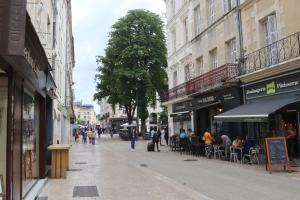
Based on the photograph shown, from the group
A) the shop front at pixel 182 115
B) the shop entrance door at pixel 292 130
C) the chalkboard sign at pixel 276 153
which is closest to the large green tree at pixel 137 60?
the shop front at pixel 182 115

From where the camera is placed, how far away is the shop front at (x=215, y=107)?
21469 millimetres

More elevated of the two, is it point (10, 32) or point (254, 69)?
point (254, 69)

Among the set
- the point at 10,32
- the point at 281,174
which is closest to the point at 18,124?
the point at 10,32

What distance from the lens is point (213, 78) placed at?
2389 centimetres

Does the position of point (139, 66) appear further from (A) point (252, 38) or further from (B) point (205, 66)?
(A) point (252, 38)

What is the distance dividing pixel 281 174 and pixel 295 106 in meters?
3.03

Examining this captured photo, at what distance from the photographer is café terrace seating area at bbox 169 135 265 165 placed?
17.4 m

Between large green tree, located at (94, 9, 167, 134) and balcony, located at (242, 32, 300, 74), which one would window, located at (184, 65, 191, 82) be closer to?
balcony, located at (242, 32, 300, 74)

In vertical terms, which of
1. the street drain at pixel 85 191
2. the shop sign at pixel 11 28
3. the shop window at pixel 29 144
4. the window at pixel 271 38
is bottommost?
the street drain at pixel 85 191

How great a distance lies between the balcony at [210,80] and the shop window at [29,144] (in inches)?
479

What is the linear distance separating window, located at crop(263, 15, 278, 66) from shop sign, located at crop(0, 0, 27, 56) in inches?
554

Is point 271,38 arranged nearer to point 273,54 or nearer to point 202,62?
point 273,54

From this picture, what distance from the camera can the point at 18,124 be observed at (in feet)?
25.0

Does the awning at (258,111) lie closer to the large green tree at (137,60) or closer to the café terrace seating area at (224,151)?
the café terrace seating area at (224,151)
